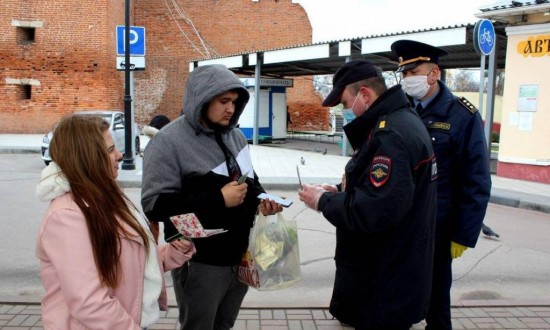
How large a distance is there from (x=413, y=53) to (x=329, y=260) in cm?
318

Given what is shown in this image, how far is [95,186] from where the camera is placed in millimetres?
1878

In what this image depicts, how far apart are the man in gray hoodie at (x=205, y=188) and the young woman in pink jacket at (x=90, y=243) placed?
36cm

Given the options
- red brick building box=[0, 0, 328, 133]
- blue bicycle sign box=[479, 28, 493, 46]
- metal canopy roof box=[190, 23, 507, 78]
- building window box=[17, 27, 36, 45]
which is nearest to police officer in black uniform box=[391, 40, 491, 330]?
blue bicycle sign box=[479, 28, 493, 46]

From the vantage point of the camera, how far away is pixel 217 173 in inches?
100

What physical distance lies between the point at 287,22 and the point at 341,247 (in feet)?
96.2

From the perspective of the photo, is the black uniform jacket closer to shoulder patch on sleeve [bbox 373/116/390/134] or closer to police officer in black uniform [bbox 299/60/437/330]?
police officer in black uniform [bbox 299/60/437/330]

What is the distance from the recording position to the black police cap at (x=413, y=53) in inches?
131

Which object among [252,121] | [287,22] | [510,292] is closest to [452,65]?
[252,121]

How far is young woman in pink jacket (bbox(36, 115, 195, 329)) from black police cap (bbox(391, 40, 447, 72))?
2083 mm

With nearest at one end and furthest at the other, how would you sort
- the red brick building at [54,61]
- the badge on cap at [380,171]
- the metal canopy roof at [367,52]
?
the badge on cap at [380,171] < the metal canopy roof at [367,52] < the red brick building at [54,61]

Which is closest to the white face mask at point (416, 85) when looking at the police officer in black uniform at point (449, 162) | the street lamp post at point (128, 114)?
the police officer in black uniform at point (449, 162)

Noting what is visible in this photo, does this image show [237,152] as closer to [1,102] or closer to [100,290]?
[100,290]

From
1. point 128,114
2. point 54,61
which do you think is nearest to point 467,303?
point 128,114

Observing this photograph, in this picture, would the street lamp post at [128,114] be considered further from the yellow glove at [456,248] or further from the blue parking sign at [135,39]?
the yellow glove at [456,248]
